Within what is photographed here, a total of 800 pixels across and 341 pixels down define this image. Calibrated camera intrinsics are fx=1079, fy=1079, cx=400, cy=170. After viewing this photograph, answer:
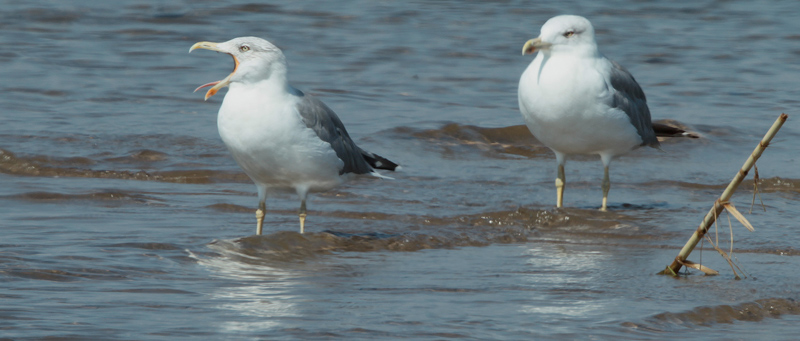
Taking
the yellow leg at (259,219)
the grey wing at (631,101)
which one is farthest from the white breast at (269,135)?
the grey wing at (631,101)

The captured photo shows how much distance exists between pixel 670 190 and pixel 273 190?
3.21 meters

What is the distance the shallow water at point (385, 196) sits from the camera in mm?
4234

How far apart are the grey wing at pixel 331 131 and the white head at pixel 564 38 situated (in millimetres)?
1254

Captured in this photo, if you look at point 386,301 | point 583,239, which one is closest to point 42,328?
point 386,301

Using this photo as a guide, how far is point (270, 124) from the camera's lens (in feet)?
18.4

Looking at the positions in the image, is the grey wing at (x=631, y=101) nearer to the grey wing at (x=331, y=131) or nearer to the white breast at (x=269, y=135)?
the grey wing at (x=331, y=131)

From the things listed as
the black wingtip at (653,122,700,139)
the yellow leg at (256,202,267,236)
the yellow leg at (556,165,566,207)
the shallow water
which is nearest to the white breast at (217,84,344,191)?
the yellow leg at (256,202,267,236)

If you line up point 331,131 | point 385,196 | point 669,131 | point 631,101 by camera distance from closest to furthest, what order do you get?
point 331,131, point 631,101, point 385,196, point 669,131

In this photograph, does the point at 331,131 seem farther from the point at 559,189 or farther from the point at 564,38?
the point at 559,189

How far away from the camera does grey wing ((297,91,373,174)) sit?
5852mm

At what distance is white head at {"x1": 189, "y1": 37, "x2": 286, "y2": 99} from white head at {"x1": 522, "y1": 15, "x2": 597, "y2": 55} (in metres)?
1.70

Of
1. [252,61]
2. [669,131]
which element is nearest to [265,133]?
[252,61]

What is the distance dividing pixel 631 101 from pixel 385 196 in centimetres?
178

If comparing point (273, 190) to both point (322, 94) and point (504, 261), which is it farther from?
point (322, 94)
